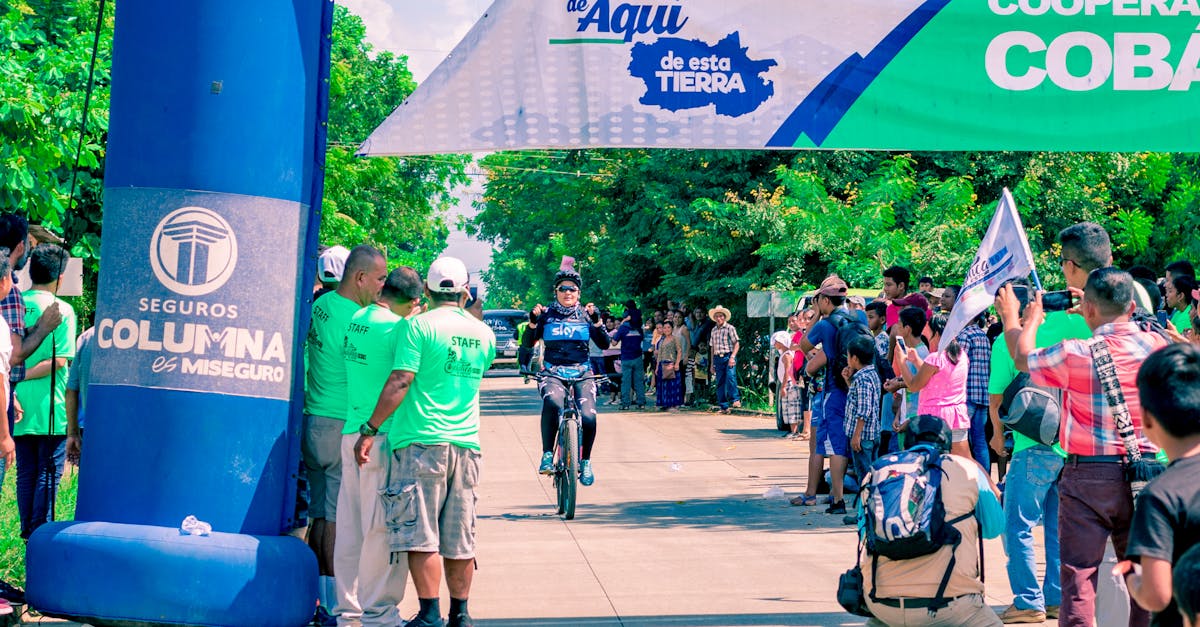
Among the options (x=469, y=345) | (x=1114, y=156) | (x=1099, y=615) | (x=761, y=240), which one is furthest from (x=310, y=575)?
(x=1114, y=156)

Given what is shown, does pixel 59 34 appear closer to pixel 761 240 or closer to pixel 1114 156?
pixel 761 240

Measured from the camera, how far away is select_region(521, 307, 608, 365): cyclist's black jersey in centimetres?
1262

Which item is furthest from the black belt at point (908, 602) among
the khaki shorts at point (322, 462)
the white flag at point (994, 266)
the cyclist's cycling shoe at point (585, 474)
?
the cyclist's cycling shoe at point (585, 474)

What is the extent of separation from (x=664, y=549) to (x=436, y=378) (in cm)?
379

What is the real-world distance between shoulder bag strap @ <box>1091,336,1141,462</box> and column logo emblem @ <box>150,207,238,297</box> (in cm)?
367

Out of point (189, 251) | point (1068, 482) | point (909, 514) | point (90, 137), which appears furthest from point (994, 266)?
point (90, 137)

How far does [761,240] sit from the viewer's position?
27.0 meters

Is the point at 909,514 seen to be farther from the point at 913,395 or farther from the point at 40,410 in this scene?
the point at 913,395

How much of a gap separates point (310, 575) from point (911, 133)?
3543mm

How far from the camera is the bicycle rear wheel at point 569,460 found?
1212 centimetres

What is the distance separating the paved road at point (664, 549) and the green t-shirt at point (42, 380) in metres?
2.23

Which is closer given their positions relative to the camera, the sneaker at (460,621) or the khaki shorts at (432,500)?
the khaki shorts at (432,500)

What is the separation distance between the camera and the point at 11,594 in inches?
291

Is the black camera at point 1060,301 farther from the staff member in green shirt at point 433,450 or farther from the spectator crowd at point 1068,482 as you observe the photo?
the staff member in green shirt at point 433,450
